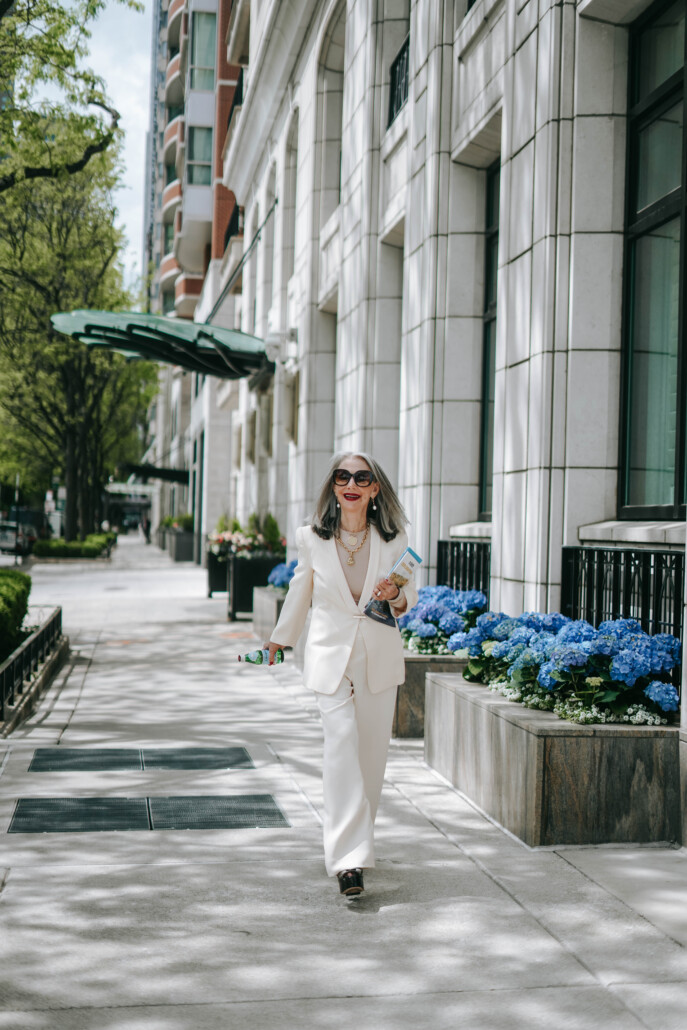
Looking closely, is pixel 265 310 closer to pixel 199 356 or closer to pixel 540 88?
pixel 199 356

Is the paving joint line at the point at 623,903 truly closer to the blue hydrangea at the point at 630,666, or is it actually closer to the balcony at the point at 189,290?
the blue hydrangea at the point at 630,666

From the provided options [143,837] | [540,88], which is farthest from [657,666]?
[540,88]

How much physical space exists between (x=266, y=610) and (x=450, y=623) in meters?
7.02

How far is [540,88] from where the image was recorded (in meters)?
8.35

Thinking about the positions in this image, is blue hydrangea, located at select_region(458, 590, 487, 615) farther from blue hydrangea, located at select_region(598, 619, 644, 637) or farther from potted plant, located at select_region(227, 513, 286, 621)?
potted plant, located at select_region(227, 513, 286, 621)

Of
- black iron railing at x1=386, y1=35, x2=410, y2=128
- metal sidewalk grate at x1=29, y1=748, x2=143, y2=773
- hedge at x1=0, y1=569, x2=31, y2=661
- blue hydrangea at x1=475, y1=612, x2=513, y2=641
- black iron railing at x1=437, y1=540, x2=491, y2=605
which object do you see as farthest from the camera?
black iron railing at x1=386, y1=35, x2=410, y2=128

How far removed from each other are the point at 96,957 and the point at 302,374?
15788 millimetres

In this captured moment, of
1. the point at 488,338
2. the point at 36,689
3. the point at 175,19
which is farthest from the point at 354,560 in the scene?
the point at 175,19

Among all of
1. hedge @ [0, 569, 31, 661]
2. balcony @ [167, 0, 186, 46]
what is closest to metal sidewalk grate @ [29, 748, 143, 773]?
hedge @ [0, 569, 31, 661]

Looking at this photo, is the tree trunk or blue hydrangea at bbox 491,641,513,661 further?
the tree trunk

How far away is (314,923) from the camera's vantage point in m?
4.53

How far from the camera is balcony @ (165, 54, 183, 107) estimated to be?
53938 millimetres

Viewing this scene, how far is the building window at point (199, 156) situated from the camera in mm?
44594

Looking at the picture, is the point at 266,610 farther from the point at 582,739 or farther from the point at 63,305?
the point at 63,305
